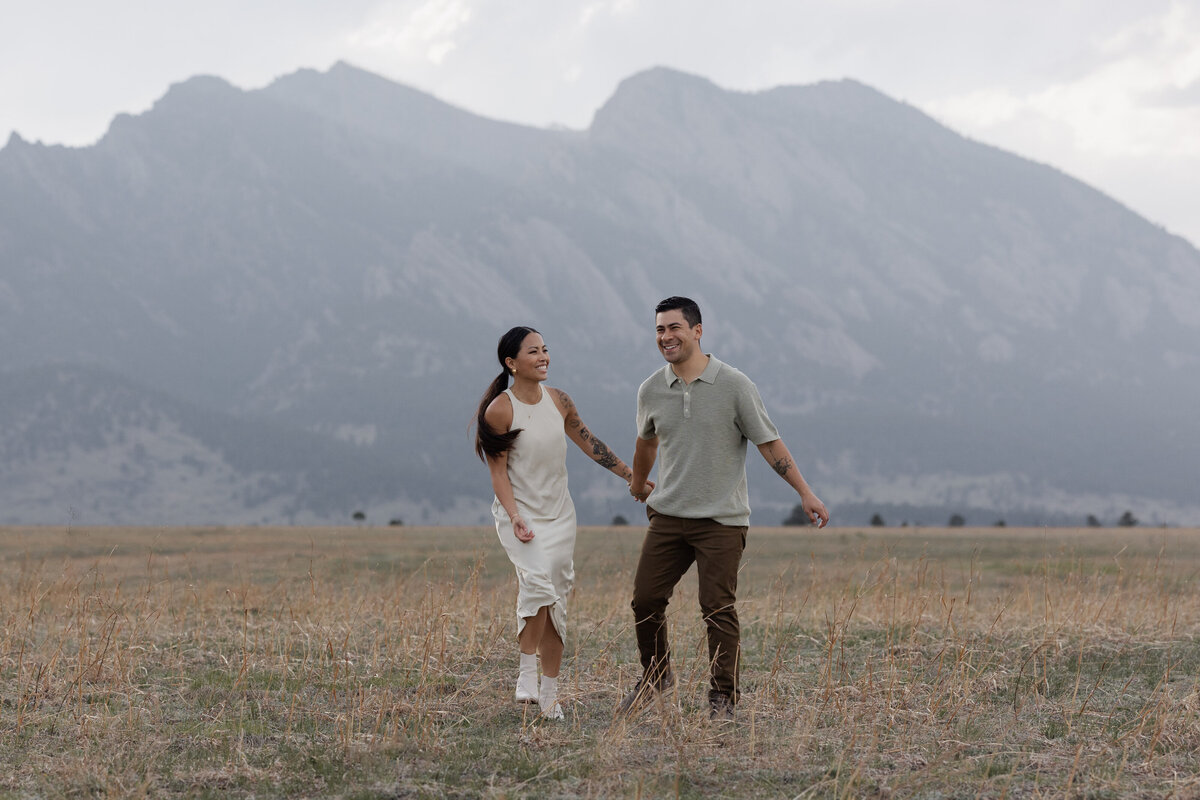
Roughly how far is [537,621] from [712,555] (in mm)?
1121

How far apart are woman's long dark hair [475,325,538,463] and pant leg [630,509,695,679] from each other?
101 centimetres

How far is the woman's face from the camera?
6598mm

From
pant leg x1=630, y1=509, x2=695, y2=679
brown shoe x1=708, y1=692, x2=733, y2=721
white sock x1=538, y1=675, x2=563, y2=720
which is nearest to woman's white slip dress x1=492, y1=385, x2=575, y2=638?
white sock x1=538, y1=675, x2=563, y2=720

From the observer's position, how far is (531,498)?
262 inches

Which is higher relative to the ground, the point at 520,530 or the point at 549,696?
the point at 520,530

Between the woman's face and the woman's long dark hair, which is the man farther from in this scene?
the woman's long dark hair

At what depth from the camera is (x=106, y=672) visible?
823 cm

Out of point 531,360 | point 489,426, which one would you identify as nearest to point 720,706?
point 489,426

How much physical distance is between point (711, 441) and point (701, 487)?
0.28 metres

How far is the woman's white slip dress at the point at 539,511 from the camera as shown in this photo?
6.58m

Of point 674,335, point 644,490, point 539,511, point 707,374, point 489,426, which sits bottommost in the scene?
point 539,511

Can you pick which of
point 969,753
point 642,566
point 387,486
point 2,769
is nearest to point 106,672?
point 2,769

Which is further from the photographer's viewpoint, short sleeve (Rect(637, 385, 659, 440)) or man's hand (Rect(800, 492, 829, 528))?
short sleeve (Rect(637, 385, 659, 440))

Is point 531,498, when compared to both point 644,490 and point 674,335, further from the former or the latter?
point 674,335
